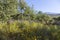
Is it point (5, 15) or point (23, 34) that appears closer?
point (23, 34)

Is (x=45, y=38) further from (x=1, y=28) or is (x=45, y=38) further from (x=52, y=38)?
(x=1, y=28)

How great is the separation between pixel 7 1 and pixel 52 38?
42.2 feet

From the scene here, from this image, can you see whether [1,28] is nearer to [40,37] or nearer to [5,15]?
[40,37]

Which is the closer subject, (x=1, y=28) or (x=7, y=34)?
(x=7, y=34)

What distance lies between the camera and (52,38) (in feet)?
34.9

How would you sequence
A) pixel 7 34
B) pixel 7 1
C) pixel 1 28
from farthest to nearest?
pixel 7 1 < pixel 1 28 < pixel 7 34

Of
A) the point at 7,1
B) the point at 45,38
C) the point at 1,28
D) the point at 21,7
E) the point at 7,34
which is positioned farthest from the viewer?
the point at 21,7

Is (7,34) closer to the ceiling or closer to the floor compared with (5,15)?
closer to the ceiling

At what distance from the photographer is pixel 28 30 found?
37.4 feet

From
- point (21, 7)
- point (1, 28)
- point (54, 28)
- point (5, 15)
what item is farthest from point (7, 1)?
point (21, 7)

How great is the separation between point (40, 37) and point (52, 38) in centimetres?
65

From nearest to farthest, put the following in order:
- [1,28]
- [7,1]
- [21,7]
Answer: [1,28] → [7,1] → [21,7]

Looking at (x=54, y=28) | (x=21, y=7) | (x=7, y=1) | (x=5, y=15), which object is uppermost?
(x=54, y=28)

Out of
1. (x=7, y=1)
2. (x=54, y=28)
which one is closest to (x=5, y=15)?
(x=7, y=1)
